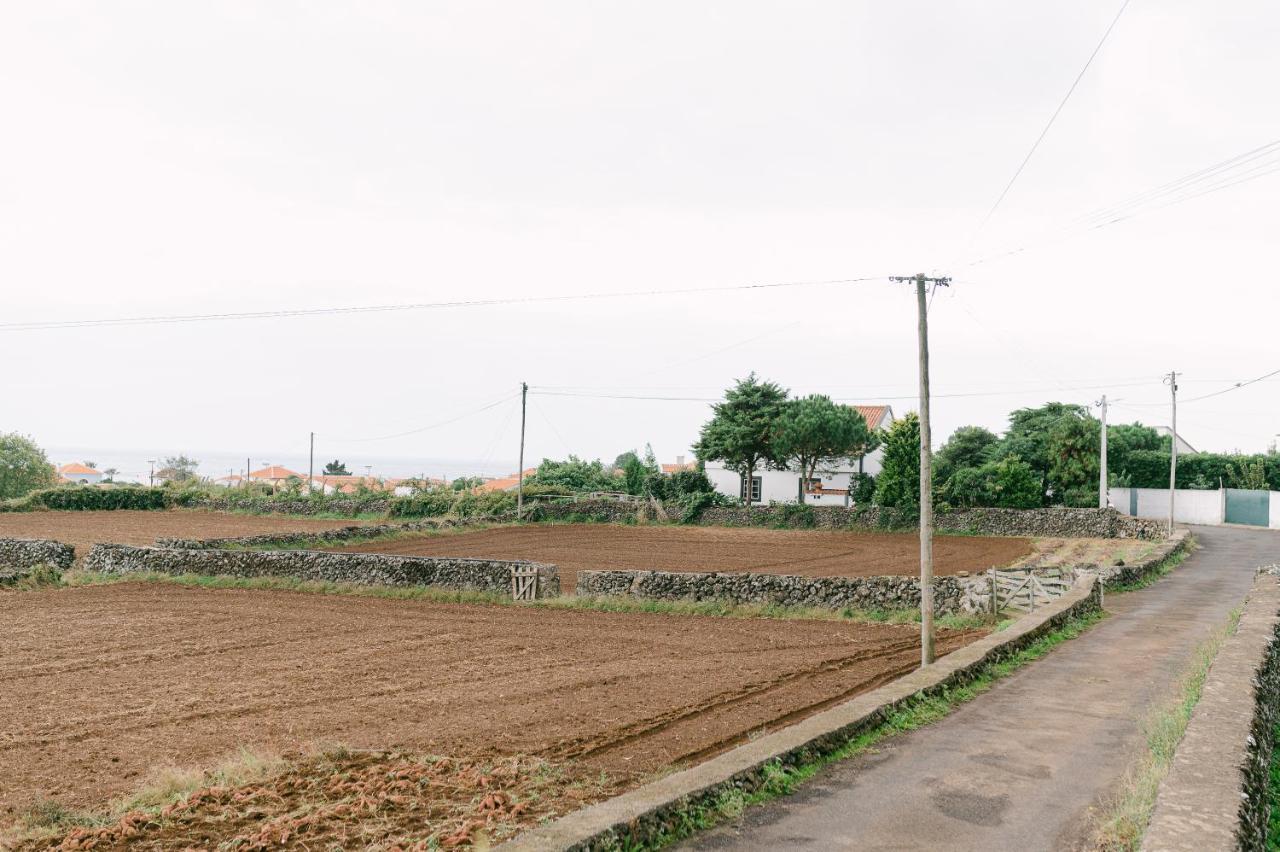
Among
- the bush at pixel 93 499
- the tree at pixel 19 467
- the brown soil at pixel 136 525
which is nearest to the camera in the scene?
the brown soil at pixel 136 525

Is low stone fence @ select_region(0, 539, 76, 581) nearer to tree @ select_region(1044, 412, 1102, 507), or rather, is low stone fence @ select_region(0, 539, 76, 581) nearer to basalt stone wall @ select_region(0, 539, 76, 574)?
basalt stone wall @ select_region(0, 539, 76, 574)

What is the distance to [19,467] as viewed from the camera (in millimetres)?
74312

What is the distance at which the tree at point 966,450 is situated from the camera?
5941 cm

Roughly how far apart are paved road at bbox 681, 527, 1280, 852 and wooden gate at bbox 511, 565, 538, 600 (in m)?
12.3

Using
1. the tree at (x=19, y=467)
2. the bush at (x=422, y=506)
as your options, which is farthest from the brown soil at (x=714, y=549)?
the tree at (x=19, y=467)

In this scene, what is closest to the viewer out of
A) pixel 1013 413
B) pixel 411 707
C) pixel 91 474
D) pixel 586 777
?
pixel 586 777

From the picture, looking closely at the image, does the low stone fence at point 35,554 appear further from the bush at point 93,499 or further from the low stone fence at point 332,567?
the bush at point 93,499

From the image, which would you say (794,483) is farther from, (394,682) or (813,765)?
(813,765)

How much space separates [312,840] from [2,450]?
81595 millimetres

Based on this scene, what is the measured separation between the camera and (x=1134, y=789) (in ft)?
23.7

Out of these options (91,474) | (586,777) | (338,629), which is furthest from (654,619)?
(91,474)

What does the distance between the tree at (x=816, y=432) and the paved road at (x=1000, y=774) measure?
4149cm

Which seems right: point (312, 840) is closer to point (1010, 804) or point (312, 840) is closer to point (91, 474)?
point (1010, 804)

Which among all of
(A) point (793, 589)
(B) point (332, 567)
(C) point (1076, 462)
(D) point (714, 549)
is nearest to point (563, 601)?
(A) point (793, 589)
